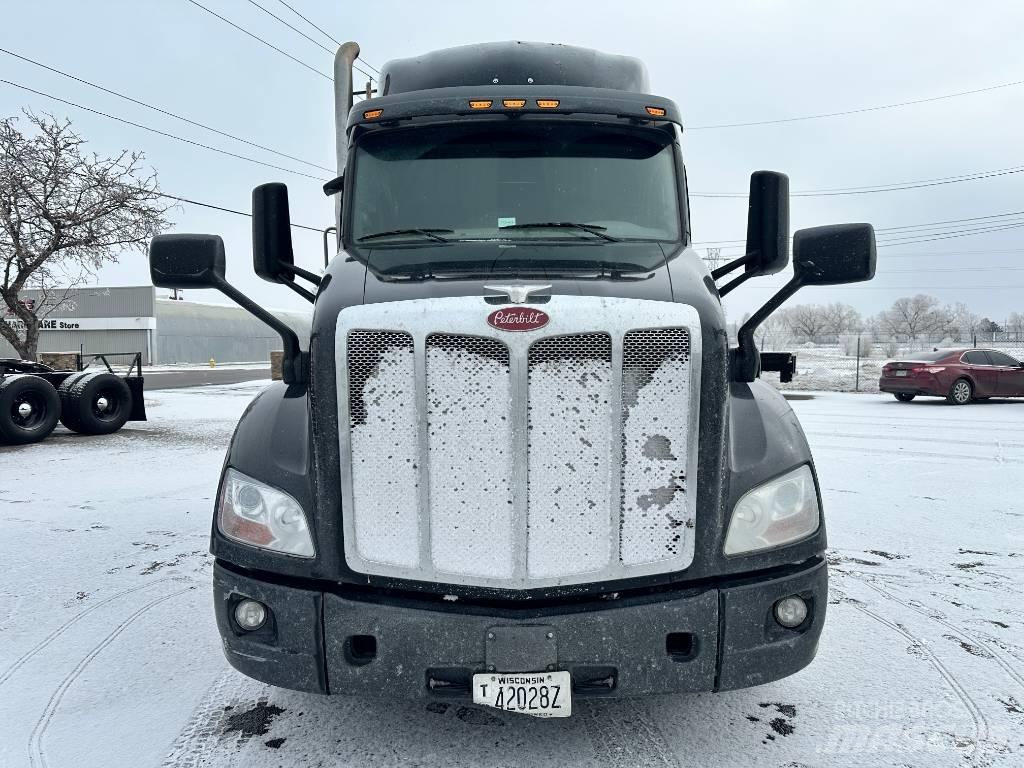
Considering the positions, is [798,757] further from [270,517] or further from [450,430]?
[270,517]

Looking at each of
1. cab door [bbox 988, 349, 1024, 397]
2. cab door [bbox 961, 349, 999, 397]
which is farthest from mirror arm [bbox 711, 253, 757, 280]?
cab door [bbox 988, 349, 1024, 397]

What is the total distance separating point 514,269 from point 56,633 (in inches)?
122

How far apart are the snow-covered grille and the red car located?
16.8 metres

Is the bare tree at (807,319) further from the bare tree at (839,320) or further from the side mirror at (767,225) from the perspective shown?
the side mirror at (767,225)

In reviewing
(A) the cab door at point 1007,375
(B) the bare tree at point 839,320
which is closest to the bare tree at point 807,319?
(B) the bare tree at point 839,320

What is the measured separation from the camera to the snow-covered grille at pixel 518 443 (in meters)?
2.29

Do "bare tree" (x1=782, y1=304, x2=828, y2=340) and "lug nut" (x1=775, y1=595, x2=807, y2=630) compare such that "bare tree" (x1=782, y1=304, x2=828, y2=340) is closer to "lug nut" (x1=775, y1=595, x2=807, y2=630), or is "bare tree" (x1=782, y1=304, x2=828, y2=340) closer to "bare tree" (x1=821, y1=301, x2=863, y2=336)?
"bare tree" (x1=821, y1=301, x2=863, y2=336)

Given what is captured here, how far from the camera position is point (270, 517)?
8.11ft

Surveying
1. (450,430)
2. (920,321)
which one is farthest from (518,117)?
(920,321)

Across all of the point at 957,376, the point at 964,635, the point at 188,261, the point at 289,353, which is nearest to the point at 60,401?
the point at 188,261

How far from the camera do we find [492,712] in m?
2.84

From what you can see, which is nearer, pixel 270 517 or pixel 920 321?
pixel 270 517

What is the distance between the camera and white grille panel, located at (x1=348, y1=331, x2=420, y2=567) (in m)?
2.32

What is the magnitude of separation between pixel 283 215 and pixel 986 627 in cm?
413
